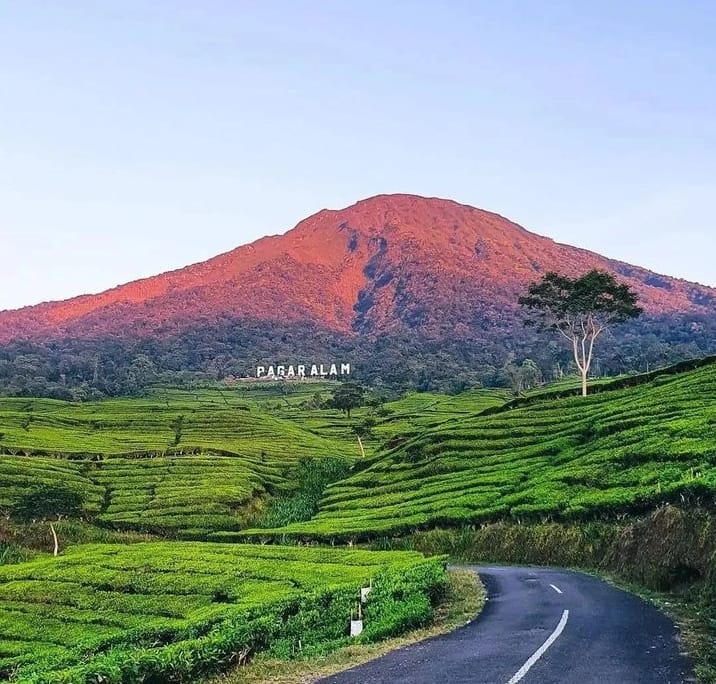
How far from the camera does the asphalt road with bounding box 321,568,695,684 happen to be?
15094mm

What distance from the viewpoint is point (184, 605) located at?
116 feet

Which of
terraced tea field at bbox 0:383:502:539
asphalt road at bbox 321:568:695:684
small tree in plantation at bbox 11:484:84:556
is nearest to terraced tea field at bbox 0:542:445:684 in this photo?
asphalt road at bbox 321:568:695:684

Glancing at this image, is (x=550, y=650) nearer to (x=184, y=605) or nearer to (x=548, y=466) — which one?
(x=184, y=605)

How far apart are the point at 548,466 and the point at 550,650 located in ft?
137

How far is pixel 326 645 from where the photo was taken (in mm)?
20234

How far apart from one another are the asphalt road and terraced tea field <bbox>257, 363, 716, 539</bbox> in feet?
34.4

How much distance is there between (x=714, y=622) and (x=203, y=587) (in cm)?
2461

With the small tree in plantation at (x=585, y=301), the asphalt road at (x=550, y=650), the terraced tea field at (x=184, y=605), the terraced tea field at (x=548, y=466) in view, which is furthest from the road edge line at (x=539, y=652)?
the small tree in plantation at (x=585, y=301)

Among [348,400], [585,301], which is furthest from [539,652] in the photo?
[348,400]

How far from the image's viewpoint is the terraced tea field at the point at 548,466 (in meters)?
41.4

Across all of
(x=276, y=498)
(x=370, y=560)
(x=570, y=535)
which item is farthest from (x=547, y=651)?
(x=276, y=498)

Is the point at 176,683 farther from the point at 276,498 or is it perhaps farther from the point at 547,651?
the point at 276,498

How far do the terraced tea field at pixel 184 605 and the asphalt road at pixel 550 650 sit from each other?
9.01ft

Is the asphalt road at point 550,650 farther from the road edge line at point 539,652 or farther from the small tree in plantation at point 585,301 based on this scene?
the small tree in plantation at point 585,301
